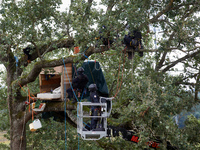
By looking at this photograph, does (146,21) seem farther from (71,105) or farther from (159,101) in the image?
(71,105)

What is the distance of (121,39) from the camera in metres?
6.47

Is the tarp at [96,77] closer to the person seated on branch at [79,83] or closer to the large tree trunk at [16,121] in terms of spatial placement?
the person seated on branch at [79,83]

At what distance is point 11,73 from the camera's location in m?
9.86

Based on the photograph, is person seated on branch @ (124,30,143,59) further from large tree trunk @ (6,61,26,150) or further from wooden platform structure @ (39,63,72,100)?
large tree trunk @ (6,61,26,150)

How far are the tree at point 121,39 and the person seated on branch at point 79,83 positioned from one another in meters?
0.49

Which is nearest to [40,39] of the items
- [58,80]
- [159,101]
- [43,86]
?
[43,86]

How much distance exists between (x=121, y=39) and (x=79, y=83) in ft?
6.43

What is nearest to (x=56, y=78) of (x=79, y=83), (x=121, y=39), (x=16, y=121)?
(x=16, y=121)

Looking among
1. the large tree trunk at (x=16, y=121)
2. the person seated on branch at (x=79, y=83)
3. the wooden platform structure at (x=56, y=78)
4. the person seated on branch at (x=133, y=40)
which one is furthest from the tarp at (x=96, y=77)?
the large tree trunk at (x=16, y=121)

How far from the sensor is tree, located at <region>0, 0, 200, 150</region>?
6504 mm

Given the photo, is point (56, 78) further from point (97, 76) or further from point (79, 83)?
point (79, 83)

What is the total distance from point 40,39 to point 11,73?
92.9 inches

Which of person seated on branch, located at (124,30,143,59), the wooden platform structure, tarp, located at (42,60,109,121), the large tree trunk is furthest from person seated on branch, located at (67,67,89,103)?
the large tree trunk

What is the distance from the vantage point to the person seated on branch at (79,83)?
7441mm
